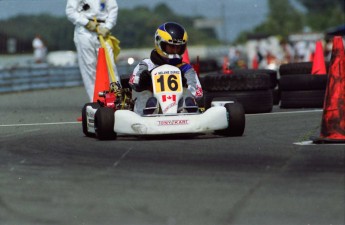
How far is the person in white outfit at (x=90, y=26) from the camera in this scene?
47.6 feet

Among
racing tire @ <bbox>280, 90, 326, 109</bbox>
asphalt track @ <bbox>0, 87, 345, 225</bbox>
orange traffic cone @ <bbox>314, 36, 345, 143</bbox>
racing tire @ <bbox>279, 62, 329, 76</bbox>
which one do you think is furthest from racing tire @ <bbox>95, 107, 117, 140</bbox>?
racing tire @ <bbox>279, 62, 329, 76</bbox>

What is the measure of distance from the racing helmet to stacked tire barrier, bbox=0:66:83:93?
1572 centimetres

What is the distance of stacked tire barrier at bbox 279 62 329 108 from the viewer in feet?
51.1

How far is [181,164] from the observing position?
8.41 metres

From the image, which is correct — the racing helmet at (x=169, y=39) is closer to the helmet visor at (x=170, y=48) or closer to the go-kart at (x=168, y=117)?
the helmet visor at (x=170, y=48)

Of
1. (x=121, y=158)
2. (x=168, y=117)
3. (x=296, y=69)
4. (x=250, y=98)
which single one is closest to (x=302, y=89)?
(x=296, y=69)

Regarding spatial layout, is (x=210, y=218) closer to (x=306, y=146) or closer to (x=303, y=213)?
(x=303, y=213)

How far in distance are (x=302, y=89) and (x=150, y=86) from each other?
5.16 m

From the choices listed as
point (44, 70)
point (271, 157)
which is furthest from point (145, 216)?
point (44, 70)

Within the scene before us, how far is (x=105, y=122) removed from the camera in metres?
10.5

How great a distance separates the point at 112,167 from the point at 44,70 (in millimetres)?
21628

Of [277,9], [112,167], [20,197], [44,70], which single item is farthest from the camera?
[277,9]

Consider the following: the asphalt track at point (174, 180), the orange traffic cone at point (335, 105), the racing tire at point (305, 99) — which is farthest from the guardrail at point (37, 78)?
the orange traffic cone at point (335, 105)

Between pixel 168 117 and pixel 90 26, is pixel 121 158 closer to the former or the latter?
pixel 168 117
